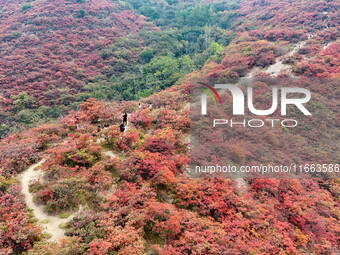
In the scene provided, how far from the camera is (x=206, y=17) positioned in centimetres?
4612

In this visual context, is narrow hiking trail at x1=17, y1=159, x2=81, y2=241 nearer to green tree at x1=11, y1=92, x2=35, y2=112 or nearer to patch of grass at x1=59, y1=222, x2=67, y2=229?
patch of grass at x1=59, y1=222, x2=67, y2=229

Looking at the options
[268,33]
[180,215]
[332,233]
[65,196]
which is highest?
[268,33]

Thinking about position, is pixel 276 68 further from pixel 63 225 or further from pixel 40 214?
pixel 40 214

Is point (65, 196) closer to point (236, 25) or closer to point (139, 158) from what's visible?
point (139, 158)

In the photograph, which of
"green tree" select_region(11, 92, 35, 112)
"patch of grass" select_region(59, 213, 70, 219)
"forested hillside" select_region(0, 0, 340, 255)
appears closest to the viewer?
"forested hillside" select_region(0, 0, 340, 255)

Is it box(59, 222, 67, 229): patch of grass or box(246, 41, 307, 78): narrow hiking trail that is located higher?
box(246, 41, 307, 78): narrow hiking trail

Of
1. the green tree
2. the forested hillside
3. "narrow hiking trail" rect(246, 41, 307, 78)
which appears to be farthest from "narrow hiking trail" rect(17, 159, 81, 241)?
"narrow hiking trail" rect(246, 41, 307, 78)

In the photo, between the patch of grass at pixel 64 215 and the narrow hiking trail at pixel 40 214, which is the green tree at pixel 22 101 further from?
the patch of grass at pixel 64 215

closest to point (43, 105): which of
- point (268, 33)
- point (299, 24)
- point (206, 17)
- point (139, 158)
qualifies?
point (139, 158)

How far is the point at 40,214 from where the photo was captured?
268 inches

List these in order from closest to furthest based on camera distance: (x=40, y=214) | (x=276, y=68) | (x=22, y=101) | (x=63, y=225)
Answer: (x=63, y=225), (x=40, y=214), (x=276, y=68), (x=22, y=101)

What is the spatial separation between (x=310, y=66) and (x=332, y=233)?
14977 millimetres

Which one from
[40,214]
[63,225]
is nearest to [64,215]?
[63,225]

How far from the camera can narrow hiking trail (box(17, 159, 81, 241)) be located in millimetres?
6254
